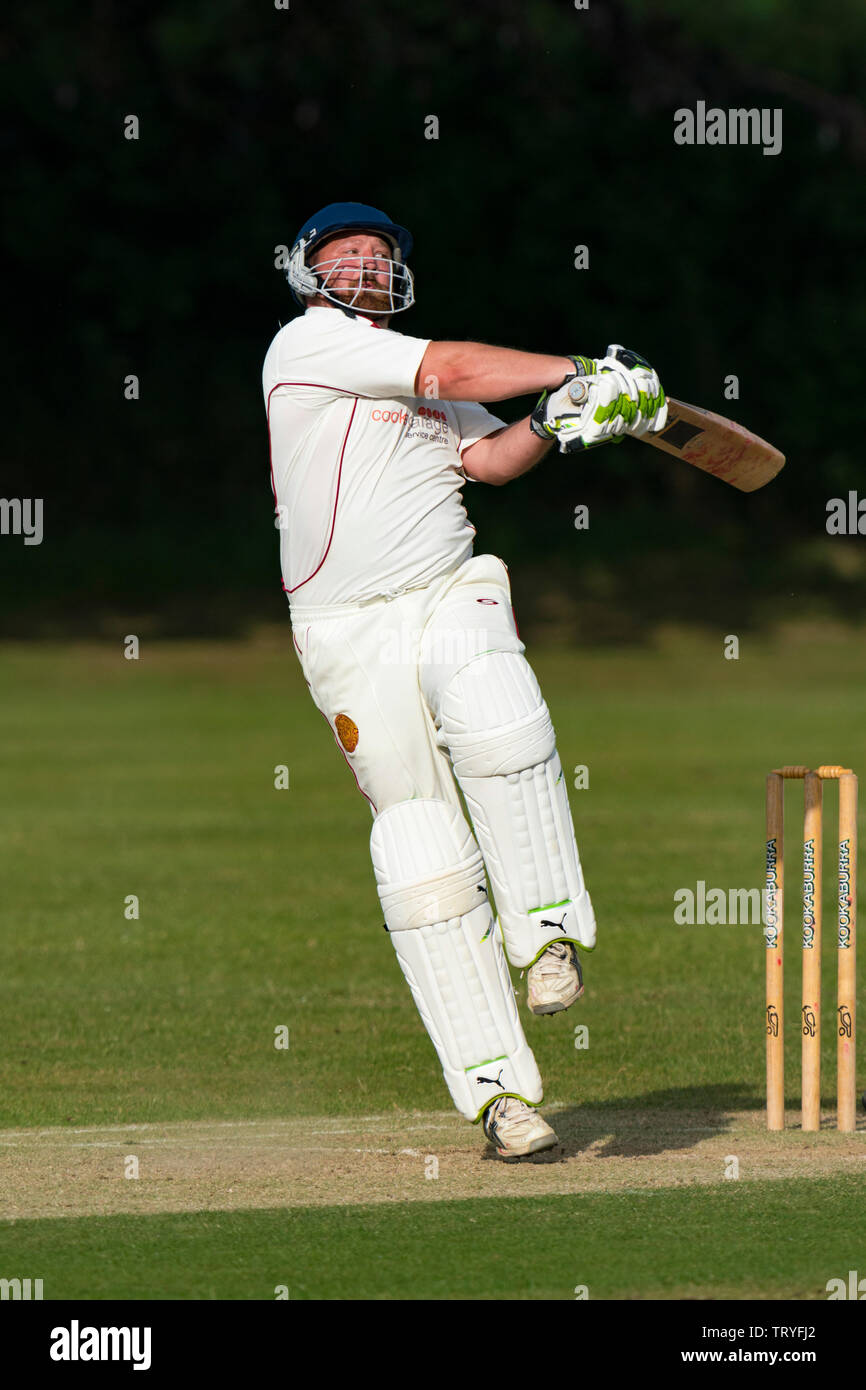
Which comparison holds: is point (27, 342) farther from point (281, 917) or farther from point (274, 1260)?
point (274, 1260)

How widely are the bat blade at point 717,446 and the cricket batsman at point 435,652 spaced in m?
0.31

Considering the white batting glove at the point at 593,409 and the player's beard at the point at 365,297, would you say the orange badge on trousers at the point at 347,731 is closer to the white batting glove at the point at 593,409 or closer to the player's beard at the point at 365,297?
the white batting glove at the point at 593,409

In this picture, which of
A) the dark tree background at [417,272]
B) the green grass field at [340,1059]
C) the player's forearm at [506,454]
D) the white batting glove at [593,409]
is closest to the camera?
the green grass field at [340,1059]

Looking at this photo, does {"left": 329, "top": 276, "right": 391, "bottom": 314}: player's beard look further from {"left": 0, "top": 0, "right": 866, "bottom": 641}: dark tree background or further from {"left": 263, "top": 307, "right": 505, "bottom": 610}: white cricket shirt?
{"left": 0, "top": 0, "right": 866, "bottom": 641}: dark tree background

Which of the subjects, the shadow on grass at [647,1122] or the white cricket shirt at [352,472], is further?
the shadow on grass at [647,1122]

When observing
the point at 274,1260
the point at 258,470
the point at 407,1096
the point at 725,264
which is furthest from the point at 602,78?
the point at 274,1260

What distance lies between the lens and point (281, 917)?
1191 centimetres

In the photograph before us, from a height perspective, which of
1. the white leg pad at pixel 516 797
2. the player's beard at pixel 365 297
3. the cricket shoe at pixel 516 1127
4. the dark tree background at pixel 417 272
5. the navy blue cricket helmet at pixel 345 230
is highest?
the dark tree background at pixel 417 272

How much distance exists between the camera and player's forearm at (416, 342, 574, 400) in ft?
18.9

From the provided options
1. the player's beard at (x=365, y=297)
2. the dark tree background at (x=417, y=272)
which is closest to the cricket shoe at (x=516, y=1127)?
the player's beard at (x=365, y=297)

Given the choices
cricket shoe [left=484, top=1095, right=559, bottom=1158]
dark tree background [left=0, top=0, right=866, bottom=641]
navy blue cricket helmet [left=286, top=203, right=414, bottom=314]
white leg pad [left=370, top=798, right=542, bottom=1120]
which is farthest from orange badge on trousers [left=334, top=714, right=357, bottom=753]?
dark tree background [left=0, top=0, right=866, bottom=641]

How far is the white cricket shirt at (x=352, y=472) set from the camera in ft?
19.8

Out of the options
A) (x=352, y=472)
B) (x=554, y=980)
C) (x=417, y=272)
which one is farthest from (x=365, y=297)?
(x=417, y=272)

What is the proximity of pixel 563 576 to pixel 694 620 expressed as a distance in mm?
2587
